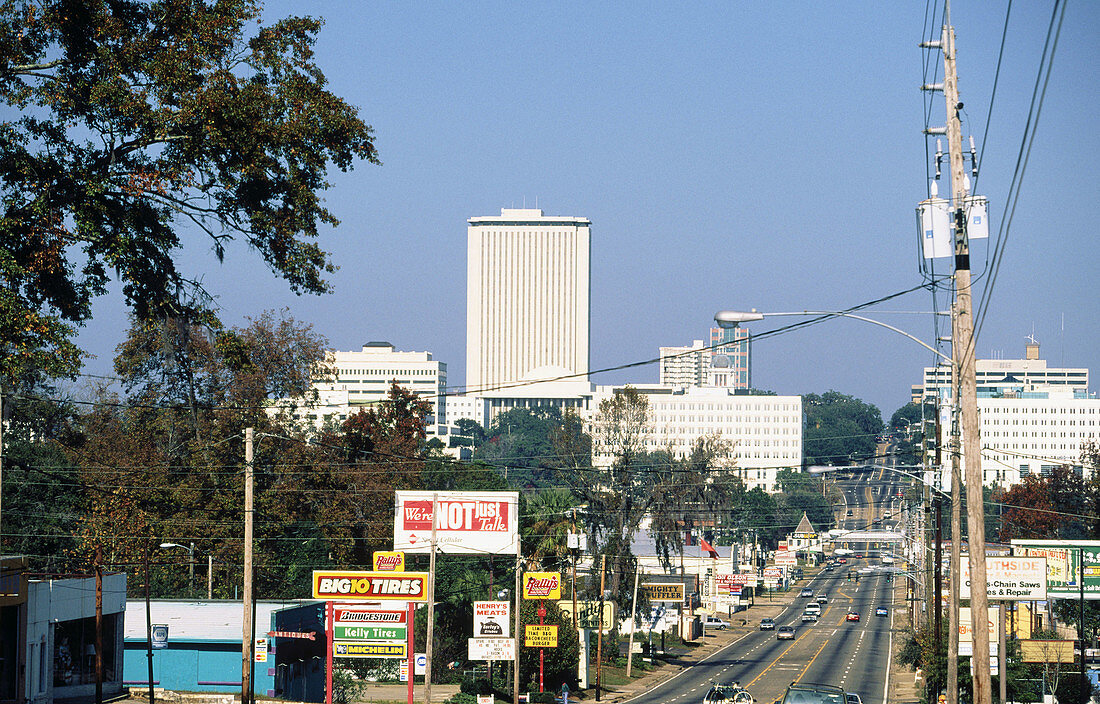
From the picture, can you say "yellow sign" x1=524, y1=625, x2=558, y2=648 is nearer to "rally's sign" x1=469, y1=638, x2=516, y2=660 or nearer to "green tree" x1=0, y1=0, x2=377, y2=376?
"rally's sign" x1=469, y1=638, x2=516, y2=660

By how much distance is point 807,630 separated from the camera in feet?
370

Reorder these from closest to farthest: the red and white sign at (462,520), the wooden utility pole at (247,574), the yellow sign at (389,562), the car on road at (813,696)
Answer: the car on road at (813,696), the wooden utility pole at (247,574), the yellow sign at (389,562), the red and white sign at (462,520)

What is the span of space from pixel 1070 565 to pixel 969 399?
40.2m

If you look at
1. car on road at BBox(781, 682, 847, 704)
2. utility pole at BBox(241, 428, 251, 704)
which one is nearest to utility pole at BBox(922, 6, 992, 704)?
car on road at BBox(781, 682, 847, 704)

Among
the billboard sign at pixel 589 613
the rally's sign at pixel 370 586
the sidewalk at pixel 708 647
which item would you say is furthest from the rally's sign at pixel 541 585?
the billboard sign at pixel 589 613

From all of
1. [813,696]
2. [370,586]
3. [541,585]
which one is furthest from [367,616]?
[813,696]

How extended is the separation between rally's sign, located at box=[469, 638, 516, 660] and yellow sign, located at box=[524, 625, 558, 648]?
30.4ft

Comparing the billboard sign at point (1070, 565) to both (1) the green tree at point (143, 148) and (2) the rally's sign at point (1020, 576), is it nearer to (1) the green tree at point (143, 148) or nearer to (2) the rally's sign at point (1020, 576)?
(2) the rally's sign at point (1020, 576)

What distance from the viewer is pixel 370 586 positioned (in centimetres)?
4397

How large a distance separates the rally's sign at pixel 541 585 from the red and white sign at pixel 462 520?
21.9ft

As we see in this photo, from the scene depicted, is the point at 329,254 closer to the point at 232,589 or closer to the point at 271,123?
the point at 271,123

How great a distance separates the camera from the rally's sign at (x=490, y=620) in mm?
50094

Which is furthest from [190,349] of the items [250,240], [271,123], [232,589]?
[232,589]

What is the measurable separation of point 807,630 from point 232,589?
60.8 meters
